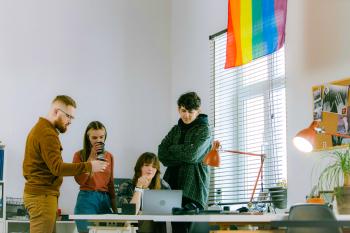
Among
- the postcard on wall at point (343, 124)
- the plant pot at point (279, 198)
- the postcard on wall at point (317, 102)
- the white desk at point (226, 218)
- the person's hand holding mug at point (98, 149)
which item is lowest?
the white desk at point (226, 218)

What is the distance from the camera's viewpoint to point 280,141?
5016 mm

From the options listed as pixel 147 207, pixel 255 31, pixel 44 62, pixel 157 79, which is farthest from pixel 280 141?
pixel 44 62

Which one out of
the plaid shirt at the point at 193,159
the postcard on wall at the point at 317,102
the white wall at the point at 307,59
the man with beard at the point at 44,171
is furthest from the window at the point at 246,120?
the man with beard at the point at 44,171

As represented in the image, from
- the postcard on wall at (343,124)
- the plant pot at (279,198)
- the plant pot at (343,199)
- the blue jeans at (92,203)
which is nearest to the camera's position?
the plant pot at (343,199)

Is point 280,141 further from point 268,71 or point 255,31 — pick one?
point 255,31

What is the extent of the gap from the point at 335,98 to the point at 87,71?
2716 mm

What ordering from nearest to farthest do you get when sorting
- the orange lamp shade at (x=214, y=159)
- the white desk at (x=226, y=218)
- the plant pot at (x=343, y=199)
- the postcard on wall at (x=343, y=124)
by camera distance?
the white desk at (x=226, y=218) → the plant pot at (x=343, y=199) → the orange lamp shade at (x=214, y=159) → the postcard on wall at (x=343, y=124)

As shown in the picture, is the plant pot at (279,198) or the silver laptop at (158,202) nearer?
the silver laptop at (158,202)

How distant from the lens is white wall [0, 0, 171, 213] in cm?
566

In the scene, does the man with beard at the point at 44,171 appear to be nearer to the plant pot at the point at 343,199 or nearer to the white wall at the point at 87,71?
the plant pot at the point at 343,199

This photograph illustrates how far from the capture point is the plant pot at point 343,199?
3.43 m

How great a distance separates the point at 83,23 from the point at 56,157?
8.87 ft

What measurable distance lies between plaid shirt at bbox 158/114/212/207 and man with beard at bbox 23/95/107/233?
0.84 metres

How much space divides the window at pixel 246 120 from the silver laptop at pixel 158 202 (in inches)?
45.0
